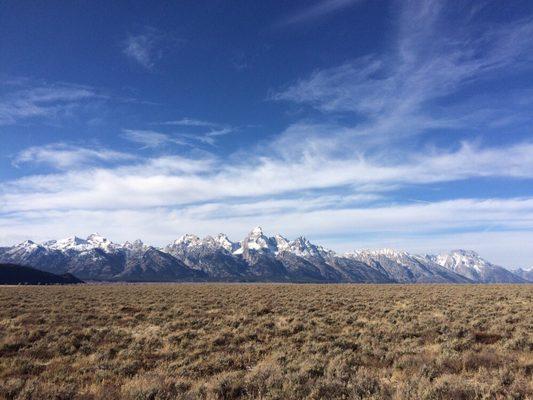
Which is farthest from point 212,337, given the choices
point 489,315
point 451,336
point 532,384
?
point 489,315

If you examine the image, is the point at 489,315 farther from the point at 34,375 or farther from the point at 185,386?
the point at 34,375

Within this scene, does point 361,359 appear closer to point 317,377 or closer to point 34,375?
point 317,377

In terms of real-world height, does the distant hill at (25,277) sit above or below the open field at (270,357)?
below

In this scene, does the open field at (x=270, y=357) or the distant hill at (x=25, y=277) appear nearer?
the open field at (x=270, y=357)

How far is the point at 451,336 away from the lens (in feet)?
52.7

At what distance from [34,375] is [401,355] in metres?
11.9

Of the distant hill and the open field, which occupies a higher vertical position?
the open field

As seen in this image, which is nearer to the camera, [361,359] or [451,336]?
[361,359]

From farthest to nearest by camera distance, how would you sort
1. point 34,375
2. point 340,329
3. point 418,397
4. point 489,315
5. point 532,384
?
point 489,315, point 340,329, point 34,375, point 532,384, point 418,397

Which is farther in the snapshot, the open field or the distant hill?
the distant hill

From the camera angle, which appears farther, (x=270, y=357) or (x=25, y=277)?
(x=25, y=277)

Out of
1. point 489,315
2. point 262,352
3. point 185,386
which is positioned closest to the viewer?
point 185,386

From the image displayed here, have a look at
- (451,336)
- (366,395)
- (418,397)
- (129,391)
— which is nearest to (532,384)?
(418,397)

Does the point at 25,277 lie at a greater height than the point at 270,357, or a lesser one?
lesser
